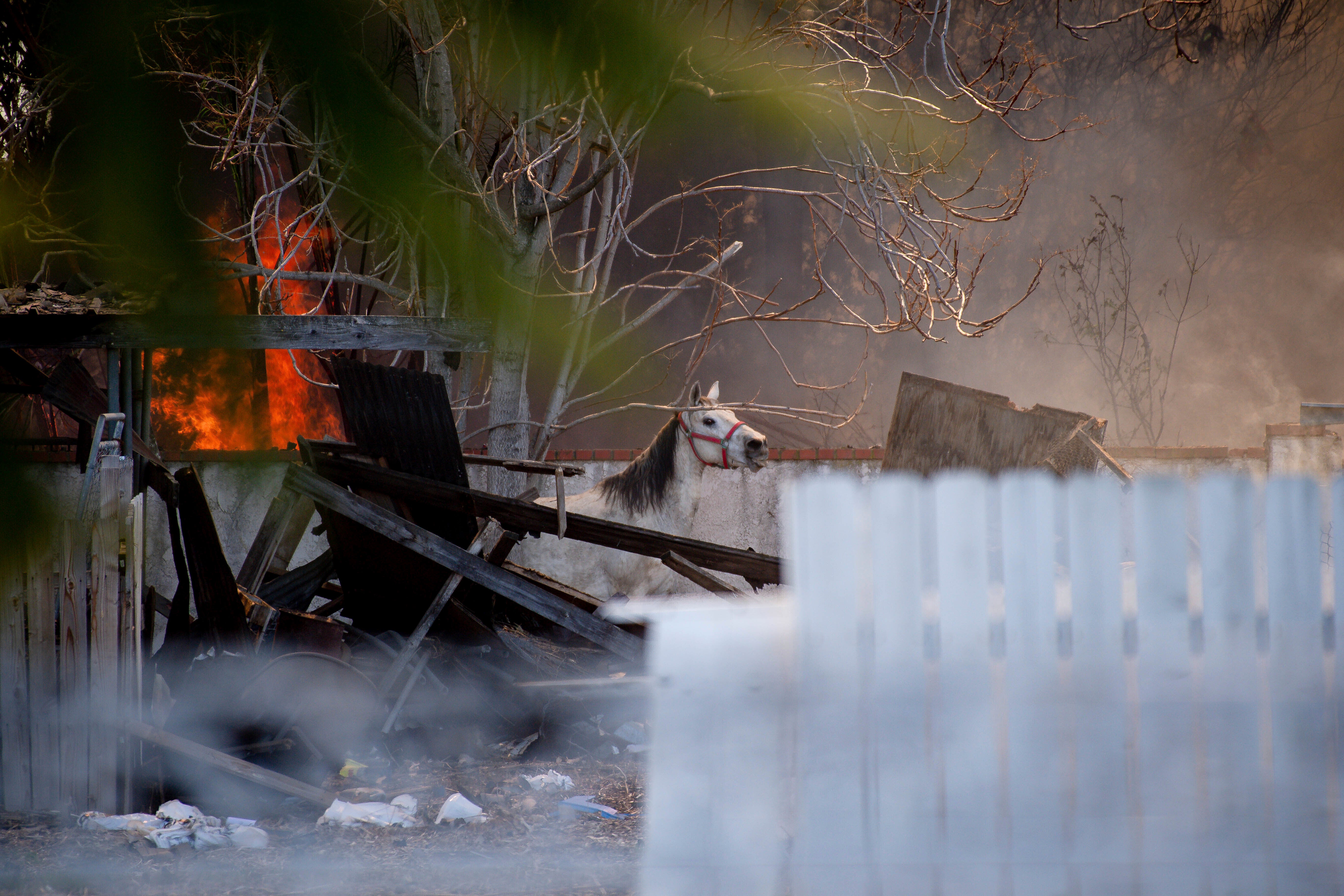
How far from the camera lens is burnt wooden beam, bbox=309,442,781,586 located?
4.81 meters

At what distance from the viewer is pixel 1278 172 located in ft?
28.5

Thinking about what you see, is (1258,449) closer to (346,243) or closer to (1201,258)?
(1201,258)

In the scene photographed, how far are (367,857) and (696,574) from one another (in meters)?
1.98

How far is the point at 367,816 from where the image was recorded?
3.59 metres

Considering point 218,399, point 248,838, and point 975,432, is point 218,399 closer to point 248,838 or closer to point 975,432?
point 248,838

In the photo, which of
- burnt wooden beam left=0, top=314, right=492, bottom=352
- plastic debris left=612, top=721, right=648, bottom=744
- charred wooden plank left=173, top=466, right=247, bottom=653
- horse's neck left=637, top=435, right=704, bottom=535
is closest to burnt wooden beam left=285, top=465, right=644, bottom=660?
plastic debris left=612, top=721, right=648, bottom=744

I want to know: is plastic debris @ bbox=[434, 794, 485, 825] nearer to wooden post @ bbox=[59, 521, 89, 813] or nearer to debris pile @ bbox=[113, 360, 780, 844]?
debris pile @ bbox=[113, 360, 780, 844]

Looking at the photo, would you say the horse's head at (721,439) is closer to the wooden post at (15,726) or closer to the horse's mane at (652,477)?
the horse's mane at (652,477)

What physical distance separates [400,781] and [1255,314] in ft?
28.2

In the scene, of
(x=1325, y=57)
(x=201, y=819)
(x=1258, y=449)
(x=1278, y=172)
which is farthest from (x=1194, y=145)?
(x=201, y=819)

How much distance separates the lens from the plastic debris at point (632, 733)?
459 cm

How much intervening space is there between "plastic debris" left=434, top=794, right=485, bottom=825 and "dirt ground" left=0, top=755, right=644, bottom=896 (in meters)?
0.04

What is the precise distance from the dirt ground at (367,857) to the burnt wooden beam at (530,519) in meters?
1.35

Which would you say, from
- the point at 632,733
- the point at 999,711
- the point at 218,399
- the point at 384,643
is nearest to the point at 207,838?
the point at 384,643
